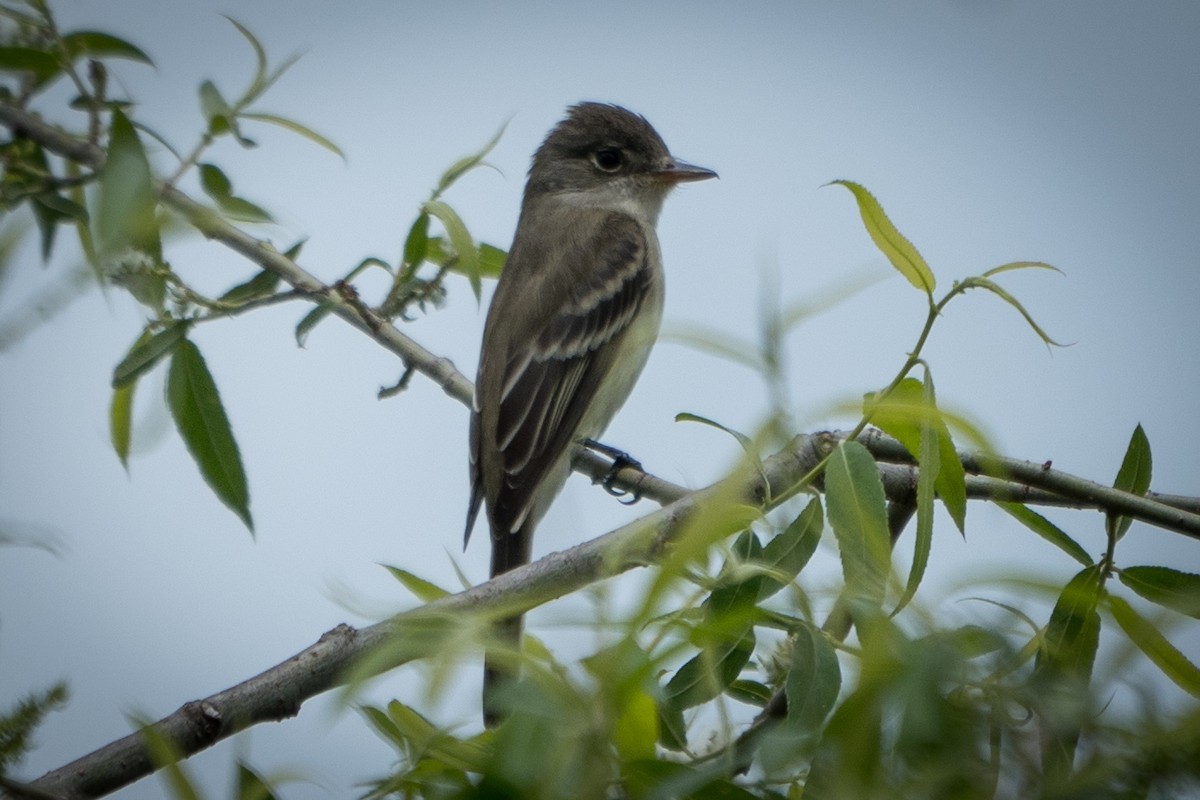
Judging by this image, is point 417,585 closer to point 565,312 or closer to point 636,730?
point 636,730

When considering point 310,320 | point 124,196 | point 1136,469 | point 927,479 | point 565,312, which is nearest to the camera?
point 927,479

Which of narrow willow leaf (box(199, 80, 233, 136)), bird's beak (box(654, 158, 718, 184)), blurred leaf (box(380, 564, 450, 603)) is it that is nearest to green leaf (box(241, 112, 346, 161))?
narrow willow leaf (box(199, 80, 233, 136))

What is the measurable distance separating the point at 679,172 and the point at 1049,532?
4265mm

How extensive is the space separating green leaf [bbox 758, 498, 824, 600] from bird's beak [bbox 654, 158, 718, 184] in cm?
424

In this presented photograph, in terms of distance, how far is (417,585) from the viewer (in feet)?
5.78

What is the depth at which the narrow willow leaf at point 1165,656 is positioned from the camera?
1.48 meters

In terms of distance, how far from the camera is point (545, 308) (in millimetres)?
5293

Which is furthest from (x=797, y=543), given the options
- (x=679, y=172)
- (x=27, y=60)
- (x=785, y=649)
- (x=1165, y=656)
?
(x=679, y=172)

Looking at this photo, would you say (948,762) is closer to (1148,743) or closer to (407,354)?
(1148,743)

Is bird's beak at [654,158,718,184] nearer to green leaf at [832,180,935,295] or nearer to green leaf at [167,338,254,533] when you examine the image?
green leaf at [167,338,254,533]

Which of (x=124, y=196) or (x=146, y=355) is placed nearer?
(x=124, y=196)

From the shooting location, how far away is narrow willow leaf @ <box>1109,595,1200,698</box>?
148 centimetres

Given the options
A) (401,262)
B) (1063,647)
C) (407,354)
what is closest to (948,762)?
(1063,647)

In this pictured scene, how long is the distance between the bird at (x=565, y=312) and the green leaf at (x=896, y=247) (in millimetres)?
2247
